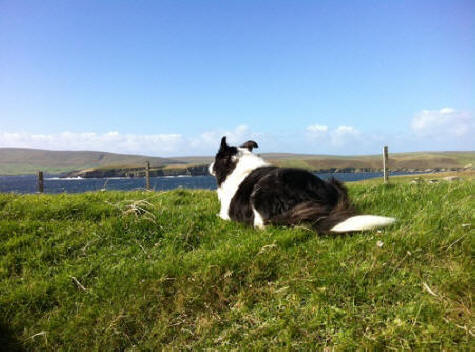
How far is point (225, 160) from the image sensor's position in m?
7.46

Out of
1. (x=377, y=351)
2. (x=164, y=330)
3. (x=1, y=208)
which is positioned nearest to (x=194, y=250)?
(x=164, y=330)

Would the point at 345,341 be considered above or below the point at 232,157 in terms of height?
below

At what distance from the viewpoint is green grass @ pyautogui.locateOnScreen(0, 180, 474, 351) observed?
2.94 metres

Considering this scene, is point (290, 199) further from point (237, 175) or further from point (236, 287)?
point (236, 287)

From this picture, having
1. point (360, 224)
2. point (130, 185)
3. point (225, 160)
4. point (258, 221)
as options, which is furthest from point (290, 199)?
point (130, 185)

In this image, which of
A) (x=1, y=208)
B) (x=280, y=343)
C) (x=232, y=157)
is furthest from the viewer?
(x=232, y=157)

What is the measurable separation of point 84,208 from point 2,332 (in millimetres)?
3339

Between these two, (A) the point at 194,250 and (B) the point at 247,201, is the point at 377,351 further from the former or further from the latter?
(B) the point at 247,201

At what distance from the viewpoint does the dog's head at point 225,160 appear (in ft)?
24.0

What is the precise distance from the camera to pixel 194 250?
15.3 ft

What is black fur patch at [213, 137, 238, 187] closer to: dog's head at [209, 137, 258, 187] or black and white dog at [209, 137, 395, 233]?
dog's head at [209, 137, 258, 187]

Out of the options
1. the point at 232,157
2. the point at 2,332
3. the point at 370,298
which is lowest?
the point at 2,332

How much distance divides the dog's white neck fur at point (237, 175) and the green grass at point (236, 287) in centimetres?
140

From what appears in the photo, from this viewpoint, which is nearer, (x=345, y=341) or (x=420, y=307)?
(x=345, y=341)
